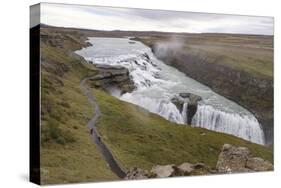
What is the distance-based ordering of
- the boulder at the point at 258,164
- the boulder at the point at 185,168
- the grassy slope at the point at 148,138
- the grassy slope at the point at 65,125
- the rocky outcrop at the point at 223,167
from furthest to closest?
the boulder at the point at 258,164, the boulder at the point at 185,168, the rocky outcrop at the point at 223,167, the grassy slope at the point at 148,138, the grassy slope at the point at 65,125

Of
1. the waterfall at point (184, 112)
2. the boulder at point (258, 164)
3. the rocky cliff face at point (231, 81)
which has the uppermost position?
the rocky cliff face at point (231, 81)

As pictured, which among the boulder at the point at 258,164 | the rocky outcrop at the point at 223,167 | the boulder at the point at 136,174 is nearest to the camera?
the boulder at the point at 136,174

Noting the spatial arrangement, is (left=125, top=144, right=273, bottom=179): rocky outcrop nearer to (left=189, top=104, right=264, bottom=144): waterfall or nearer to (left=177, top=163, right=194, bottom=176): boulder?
(left=177, top=163, right=194, bottom=176): boulder

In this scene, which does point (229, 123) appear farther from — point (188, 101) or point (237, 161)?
point (188, 101)

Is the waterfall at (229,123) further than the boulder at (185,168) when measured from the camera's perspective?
Yes

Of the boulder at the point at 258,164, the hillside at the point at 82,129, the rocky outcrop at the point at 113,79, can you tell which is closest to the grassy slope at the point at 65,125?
the hillside at the point at 82,129

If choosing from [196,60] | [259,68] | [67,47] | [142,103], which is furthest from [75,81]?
[259,68]

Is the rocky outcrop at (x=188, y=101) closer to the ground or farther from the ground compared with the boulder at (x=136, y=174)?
farther from the ground

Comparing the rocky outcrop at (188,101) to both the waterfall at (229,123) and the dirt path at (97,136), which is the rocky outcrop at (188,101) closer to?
the waterfall at (229,123)
